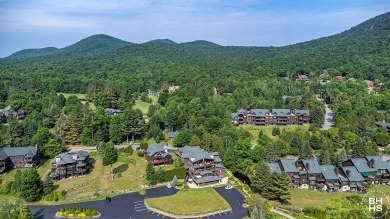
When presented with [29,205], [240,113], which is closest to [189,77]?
[240,113]

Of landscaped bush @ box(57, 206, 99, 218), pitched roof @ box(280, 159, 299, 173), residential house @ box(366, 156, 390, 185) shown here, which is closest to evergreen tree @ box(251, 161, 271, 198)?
pitched roof @ box(280, 159, 299, 173)

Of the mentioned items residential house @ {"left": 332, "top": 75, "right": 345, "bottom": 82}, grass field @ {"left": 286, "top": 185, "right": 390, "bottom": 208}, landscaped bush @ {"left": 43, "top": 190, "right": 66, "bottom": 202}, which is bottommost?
grass field @ {"left": 286, "top": 185, "right": 390, "bottom": 208}

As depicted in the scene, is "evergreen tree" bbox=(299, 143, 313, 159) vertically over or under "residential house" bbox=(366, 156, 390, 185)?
over

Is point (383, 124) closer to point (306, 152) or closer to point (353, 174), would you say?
point (306, 152)

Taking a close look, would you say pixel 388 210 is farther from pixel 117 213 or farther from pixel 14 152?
pixel 14 152

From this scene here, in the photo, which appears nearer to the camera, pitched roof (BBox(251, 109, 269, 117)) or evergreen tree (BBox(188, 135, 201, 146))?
evergreen tree (BBox(188, 135, 201, 146))

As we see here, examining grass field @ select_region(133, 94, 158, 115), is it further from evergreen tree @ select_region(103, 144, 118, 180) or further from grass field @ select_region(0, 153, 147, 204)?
evergreen tree @ select_region(103, 144, 118, 180)

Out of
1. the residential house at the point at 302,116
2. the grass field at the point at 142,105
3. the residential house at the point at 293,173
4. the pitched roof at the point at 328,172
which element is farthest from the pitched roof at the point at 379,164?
the grass field at the point at 142,105
